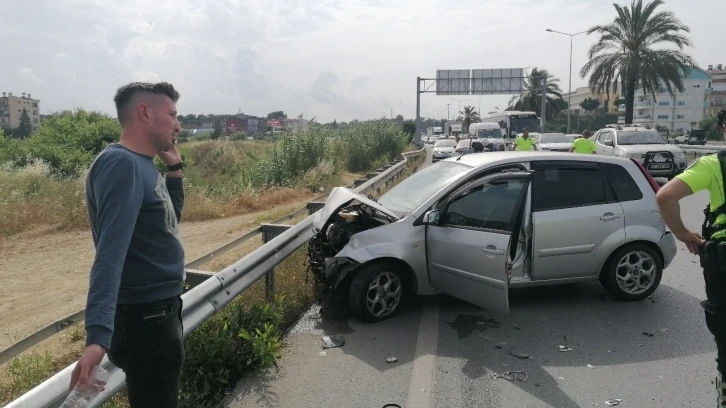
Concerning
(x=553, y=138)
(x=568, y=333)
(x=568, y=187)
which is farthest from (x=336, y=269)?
(x=553, y=138)

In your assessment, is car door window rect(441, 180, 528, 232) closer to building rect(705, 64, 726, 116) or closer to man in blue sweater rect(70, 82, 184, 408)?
man in blue sweater rect(70, 82, 184, 408)

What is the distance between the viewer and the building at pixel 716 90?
104025 mm

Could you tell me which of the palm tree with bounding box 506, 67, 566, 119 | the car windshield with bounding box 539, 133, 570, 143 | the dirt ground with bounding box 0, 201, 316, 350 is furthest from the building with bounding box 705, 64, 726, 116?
the dirt ground with bounding box 0, 201, 316, 350

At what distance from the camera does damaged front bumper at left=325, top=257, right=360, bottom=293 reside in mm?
5562

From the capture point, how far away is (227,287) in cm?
454

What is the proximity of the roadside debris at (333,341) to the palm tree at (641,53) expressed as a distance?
30426 millimetres

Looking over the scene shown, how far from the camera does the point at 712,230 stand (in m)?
3.17

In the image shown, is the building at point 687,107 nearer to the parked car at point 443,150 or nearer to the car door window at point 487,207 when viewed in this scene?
the parked car at point 443,150

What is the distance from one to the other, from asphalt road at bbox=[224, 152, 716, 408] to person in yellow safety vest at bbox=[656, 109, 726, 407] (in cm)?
115

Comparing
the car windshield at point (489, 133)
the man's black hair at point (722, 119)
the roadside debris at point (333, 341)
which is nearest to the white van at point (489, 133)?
the car windshield at point (489, 133)

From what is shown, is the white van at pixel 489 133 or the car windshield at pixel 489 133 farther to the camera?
the car windshield at pixel 489 133

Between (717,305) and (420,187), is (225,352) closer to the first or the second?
(420,187)

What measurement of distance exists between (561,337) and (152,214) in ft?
13.6

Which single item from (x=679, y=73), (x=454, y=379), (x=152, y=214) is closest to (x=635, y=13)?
(x=679, y=73)
